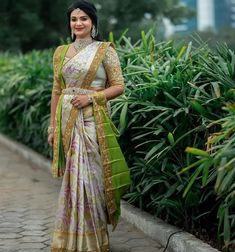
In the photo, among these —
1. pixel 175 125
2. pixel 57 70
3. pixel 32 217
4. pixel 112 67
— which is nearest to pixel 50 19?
pixel 32 217

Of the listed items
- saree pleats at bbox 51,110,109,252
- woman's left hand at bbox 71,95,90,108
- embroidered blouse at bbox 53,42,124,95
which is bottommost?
saree pleats at bbox 51,110,109,252

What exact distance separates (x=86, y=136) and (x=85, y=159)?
0.50 feet

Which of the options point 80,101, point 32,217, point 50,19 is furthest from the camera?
point 50,19

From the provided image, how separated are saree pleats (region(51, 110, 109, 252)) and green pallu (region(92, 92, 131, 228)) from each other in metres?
0.04

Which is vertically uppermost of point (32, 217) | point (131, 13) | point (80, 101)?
point (80, 101)

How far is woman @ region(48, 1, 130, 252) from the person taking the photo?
13.6 ft

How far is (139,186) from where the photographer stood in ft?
17.4

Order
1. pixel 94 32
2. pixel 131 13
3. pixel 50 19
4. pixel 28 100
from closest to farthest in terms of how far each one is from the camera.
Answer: pixel 94 32 < pixel 28 100 < pixel 50 19 < pixel 131 13

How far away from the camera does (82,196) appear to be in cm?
414

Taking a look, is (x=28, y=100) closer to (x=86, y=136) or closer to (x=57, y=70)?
(x=57, y=70)

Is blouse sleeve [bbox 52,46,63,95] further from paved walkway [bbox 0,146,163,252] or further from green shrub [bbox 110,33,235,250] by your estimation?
paved walkway [bbox 0,146,163,252]

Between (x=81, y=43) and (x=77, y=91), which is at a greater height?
(x=81, y=43)

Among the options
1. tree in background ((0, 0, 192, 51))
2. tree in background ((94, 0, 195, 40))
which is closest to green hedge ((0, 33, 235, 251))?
tree in background ((0, 0, 192, 51))

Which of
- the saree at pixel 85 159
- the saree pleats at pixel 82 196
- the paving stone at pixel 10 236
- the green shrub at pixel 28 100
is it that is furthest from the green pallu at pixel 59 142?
the green shrub at pixel 28 100
